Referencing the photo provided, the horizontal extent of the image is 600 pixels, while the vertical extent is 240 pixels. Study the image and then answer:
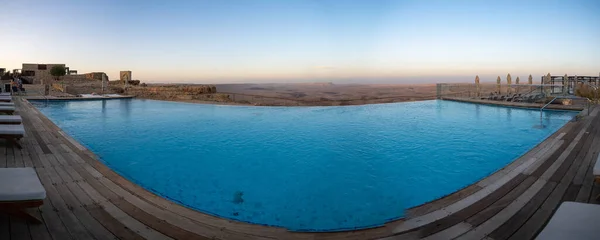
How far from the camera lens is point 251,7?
13812 mm

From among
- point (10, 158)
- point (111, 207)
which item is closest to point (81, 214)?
point (111, 207)

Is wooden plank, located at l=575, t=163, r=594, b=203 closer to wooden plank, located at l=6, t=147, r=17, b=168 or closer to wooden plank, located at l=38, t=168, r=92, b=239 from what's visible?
wooden plank, located at l=38, t=168, r=92, b=239

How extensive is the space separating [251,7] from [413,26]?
24.6 ft

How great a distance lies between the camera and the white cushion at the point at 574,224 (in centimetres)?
154

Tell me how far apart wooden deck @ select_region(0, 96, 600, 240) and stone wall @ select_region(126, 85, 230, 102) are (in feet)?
44.9

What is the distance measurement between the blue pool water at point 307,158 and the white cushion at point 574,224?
141 centimetres

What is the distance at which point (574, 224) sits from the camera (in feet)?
5.45

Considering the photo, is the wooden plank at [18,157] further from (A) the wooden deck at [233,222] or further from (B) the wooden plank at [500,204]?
(B) the wooden plank at [500,204]

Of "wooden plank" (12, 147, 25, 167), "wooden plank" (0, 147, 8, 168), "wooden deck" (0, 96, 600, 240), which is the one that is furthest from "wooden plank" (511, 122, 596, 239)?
"wooden plank" (0, 147, 8, 168)

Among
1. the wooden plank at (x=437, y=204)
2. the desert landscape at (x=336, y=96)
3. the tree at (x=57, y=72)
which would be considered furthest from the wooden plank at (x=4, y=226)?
the tree at (x=57, y=72)

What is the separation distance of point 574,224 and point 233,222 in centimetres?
231

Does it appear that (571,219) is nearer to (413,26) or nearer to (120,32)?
(413,26)

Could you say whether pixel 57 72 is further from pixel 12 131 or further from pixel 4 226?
pixel 4 226

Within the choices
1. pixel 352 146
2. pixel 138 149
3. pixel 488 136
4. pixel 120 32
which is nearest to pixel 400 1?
pixel 488 136
